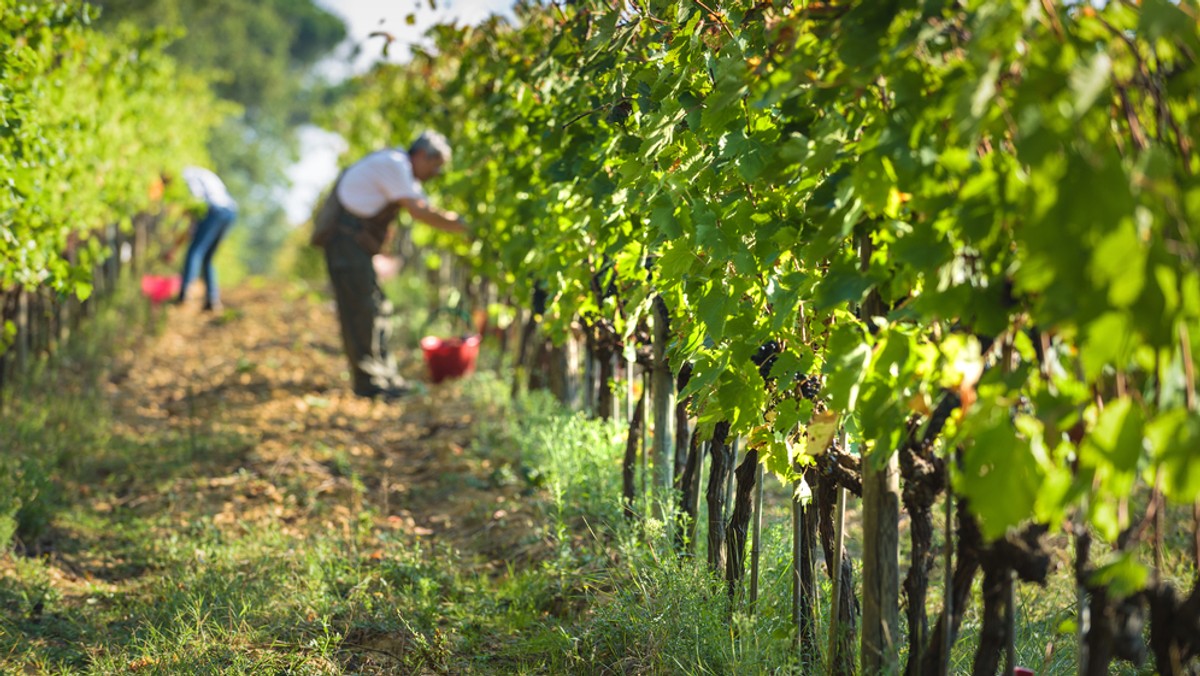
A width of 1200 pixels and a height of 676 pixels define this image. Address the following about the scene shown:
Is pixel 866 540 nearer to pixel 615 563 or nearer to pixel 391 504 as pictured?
pixel 615 563

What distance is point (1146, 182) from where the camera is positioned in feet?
3.94

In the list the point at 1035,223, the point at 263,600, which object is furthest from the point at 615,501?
the point at 1035,223

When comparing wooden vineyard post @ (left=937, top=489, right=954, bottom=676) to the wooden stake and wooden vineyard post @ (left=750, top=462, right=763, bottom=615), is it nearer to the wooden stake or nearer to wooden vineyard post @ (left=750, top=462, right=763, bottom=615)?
the wooden stake

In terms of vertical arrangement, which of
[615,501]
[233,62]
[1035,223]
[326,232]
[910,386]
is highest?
[233,62]

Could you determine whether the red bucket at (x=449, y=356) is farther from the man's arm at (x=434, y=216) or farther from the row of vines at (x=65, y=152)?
the row of vines at (x=65, y=152)

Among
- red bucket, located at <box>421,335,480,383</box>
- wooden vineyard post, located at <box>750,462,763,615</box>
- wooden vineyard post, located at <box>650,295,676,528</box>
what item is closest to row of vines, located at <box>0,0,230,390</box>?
red bucket, located at <box>421,335,480,383</box>

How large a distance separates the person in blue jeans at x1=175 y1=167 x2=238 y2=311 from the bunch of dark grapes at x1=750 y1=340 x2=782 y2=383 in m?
8.17

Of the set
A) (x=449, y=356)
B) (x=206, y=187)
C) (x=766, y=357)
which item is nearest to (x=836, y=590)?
(x=766, y=357)

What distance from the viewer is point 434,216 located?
594 centimetres

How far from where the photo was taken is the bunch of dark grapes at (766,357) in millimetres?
2471

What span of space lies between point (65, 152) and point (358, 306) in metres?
1.97

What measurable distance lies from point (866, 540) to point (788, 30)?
955mm

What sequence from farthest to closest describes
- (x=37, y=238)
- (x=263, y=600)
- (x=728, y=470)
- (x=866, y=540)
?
(x=37, y=238) < (x=263, y=600) < (x=728, y=470) < (x=866, y=540)

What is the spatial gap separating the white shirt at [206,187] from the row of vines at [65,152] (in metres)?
0.29
